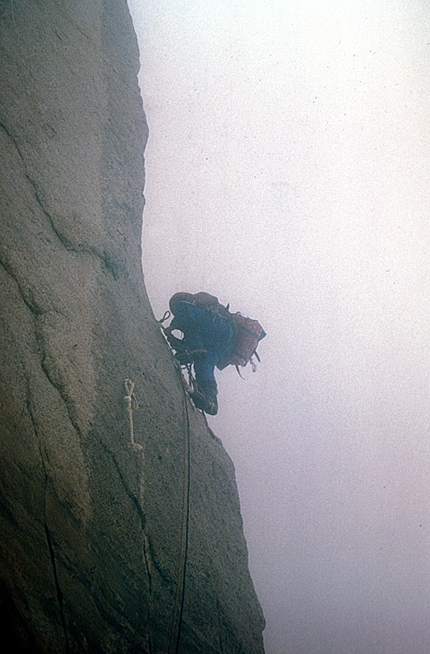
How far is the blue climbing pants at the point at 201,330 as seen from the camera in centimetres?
313

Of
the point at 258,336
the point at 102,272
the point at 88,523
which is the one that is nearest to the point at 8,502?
the point at 88,523

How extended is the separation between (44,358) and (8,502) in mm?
617

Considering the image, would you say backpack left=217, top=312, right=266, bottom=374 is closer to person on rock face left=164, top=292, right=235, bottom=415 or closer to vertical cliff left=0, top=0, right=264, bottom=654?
person on rock face left=164, top=292, right=235, bottom=415

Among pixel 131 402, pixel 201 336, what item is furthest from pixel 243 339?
Result: pixel 131 402

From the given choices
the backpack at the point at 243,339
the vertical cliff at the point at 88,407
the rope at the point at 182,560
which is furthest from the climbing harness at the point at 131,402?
the backpack at the point at 243,339

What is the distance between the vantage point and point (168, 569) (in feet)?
8.05

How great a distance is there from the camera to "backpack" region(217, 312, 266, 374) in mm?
3348

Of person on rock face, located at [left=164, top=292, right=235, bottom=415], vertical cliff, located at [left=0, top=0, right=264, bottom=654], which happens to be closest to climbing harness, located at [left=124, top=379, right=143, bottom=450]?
vertical cliff, located at [left=0, top=0, right=264, bottom=654]

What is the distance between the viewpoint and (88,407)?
2.21 m

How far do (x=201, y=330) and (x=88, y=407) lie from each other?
1126 mm

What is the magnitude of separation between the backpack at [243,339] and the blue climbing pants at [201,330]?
16 centimetres

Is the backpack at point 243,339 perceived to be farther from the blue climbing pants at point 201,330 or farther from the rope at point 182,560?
the rope at point 182,560

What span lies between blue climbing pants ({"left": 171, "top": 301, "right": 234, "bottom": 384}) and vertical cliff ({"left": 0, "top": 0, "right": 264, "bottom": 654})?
0.23 metres

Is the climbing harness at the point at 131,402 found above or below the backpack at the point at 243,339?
below
